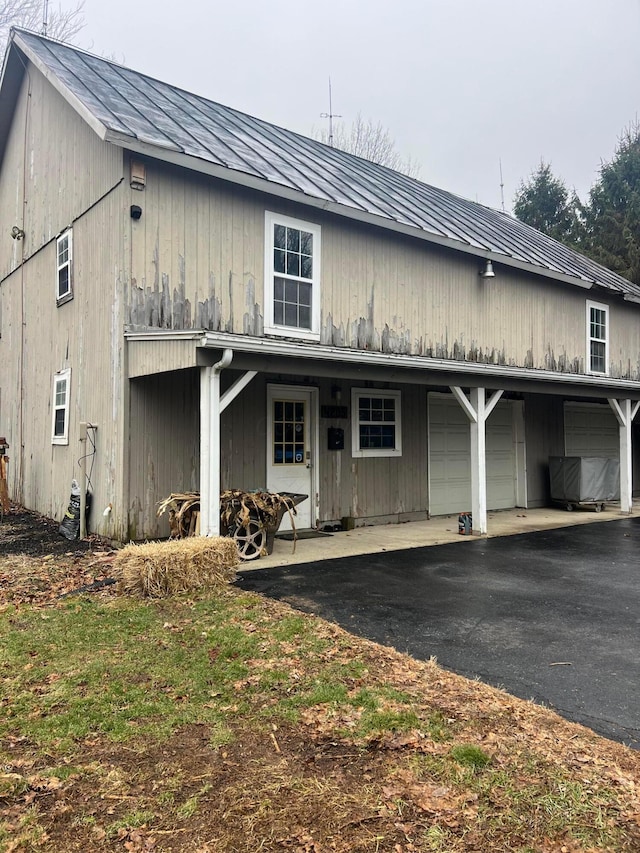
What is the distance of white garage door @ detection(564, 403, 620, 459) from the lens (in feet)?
47.0

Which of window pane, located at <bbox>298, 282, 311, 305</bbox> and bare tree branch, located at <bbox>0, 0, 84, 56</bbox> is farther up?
bare tree branch, located at <bbox>0, 0, 84, 56</bbox>

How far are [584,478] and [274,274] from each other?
7807 mm

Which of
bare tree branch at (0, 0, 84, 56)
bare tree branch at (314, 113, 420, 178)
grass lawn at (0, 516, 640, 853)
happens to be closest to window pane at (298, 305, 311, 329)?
grass lawn at (0, 516, 640, 853)

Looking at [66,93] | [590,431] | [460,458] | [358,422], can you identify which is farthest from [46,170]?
[590,431]

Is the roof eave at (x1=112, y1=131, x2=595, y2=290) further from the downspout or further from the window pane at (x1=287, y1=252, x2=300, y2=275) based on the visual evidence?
the downspout

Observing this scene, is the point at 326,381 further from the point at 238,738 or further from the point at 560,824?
the point at 560,824

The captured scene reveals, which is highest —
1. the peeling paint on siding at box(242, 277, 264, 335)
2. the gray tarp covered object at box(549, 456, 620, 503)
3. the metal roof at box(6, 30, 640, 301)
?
the metal roof at box(6, 30, 640, 301)

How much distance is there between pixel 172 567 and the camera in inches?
220

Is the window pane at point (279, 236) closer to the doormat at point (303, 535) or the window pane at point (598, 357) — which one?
the doormat at point (303, 535)

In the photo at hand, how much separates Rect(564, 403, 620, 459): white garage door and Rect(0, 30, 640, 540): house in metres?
0.42

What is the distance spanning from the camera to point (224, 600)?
5445mm

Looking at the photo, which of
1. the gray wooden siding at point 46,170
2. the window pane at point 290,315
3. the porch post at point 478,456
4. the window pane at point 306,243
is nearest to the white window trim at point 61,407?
the gray wooden siding at point 46,170

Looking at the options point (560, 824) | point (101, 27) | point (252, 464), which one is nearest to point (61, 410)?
point (252, 464)

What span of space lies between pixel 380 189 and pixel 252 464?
6199 millimetres
